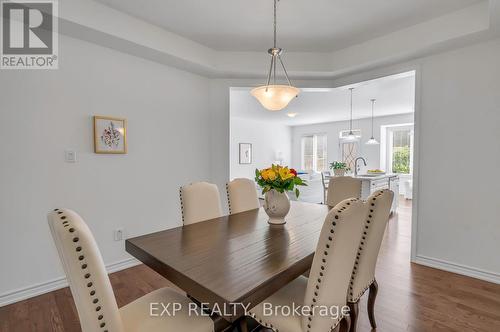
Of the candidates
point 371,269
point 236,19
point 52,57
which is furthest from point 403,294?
point 52,57

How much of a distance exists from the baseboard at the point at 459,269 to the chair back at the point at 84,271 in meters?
3.18

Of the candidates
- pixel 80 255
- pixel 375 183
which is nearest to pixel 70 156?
pixel 80 255

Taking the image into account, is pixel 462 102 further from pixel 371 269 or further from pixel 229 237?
pixel 229 237

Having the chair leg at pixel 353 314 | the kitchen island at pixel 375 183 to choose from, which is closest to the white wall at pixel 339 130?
the kitchen island at pixel 375 183

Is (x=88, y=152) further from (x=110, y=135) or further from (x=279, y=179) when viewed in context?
(x=279, y=179)

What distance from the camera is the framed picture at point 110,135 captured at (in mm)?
2527

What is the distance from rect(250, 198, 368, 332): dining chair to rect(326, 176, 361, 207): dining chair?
4.91 ft

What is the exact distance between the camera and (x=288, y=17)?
245cm

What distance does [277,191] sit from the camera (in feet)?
6.20

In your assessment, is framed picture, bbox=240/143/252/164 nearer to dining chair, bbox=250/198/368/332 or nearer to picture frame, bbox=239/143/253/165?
picture frame, bbox=239/143/253/165

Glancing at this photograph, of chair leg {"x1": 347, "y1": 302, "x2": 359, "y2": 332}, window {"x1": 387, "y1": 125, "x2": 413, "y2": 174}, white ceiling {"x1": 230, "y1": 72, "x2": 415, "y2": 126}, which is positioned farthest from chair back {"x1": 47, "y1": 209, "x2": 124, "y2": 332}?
window {"x1": 387, "y1": 125, "x2": 413, "y2": 174}

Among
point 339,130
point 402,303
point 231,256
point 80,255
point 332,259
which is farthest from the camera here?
point 339,130

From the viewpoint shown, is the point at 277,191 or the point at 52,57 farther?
the point at 52,57

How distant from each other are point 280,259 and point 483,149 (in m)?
2.58
